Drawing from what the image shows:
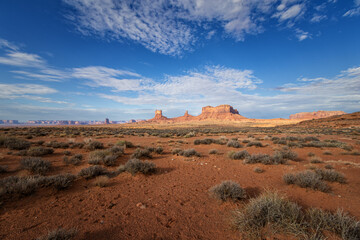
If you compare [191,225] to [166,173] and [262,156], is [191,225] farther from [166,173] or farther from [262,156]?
[262,156]

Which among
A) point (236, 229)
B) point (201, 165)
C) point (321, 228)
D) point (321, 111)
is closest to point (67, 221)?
point (236, 229)

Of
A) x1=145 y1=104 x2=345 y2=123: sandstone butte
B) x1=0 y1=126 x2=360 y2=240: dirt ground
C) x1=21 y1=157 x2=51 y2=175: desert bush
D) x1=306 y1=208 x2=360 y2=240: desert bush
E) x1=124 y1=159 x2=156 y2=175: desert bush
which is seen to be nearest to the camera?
x1=306 y1=208 x2=360 y2=240: desert bush

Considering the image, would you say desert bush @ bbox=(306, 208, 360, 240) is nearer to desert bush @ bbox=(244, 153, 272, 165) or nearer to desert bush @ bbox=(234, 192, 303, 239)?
desert bush @ bbox=(234, 192, 303, 239)

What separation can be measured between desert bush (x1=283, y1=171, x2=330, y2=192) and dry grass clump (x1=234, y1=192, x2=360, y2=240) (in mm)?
1829

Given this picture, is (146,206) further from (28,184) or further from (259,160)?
(259,160)

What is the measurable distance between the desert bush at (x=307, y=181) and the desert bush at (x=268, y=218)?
2256 millimetres

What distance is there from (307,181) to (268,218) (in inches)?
118

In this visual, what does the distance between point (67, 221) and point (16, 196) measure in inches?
85.5

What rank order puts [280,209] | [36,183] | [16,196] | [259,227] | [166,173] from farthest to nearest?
[166,173] < [36,183] < [16,196] < [280,209] < [259,227]

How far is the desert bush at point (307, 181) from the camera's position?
4.60 meters

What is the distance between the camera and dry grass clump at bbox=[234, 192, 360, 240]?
2619mm

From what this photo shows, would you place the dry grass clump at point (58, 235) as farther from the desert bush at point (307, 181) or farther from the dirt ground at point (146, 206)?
the desert bush at point (307, 181)

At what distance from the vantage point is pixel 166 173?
675cm

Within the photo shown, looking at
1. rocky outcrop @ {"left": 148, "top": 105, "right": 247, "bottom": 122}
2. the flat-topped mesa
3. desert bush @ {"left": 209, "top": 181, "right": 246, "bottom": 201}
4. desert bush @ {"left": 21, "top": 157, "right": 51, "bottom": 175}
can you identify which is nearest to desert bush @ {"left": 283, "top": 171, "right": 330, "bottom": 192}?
desert bush @ {"left": 209, "top": 181, "right": 246, "bottom": 201}
